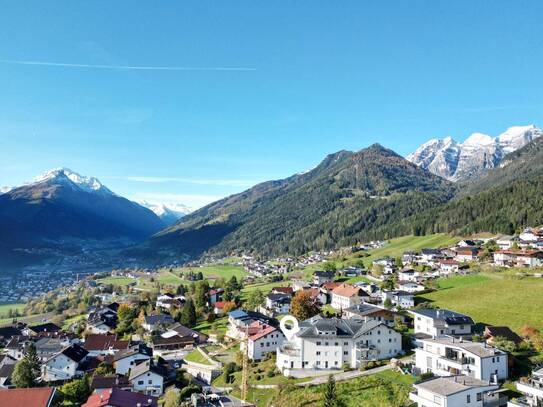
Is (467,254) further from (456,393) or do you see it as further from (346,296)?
(456,393)

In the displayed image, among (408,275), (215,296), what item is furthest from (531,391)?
(215,296)

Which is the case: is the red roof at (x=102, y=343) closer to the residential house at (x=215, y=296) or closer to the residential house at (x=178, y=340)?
the residential house at (x=178, y=340)

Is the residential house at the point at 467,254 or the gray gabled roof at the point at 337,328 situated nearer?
the gray gabled roof at the point at 337,328

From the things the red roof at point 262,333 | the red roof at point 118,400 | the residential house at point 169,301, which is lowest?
the residential house at point 169,301

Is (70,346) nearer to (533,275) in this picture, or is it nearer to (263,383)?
(263,383)

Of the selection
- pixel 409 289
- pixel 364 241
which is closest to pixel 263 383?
pixel 409 289

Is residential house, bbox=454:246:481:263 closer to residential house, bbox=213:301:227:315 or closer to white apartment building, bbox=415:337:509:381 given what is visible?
residential house, bbox=213:301:227:315

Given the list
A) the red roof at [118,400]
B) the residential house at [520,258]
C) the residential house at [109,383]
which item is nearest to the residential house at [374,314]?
the red roof at [118,400]
